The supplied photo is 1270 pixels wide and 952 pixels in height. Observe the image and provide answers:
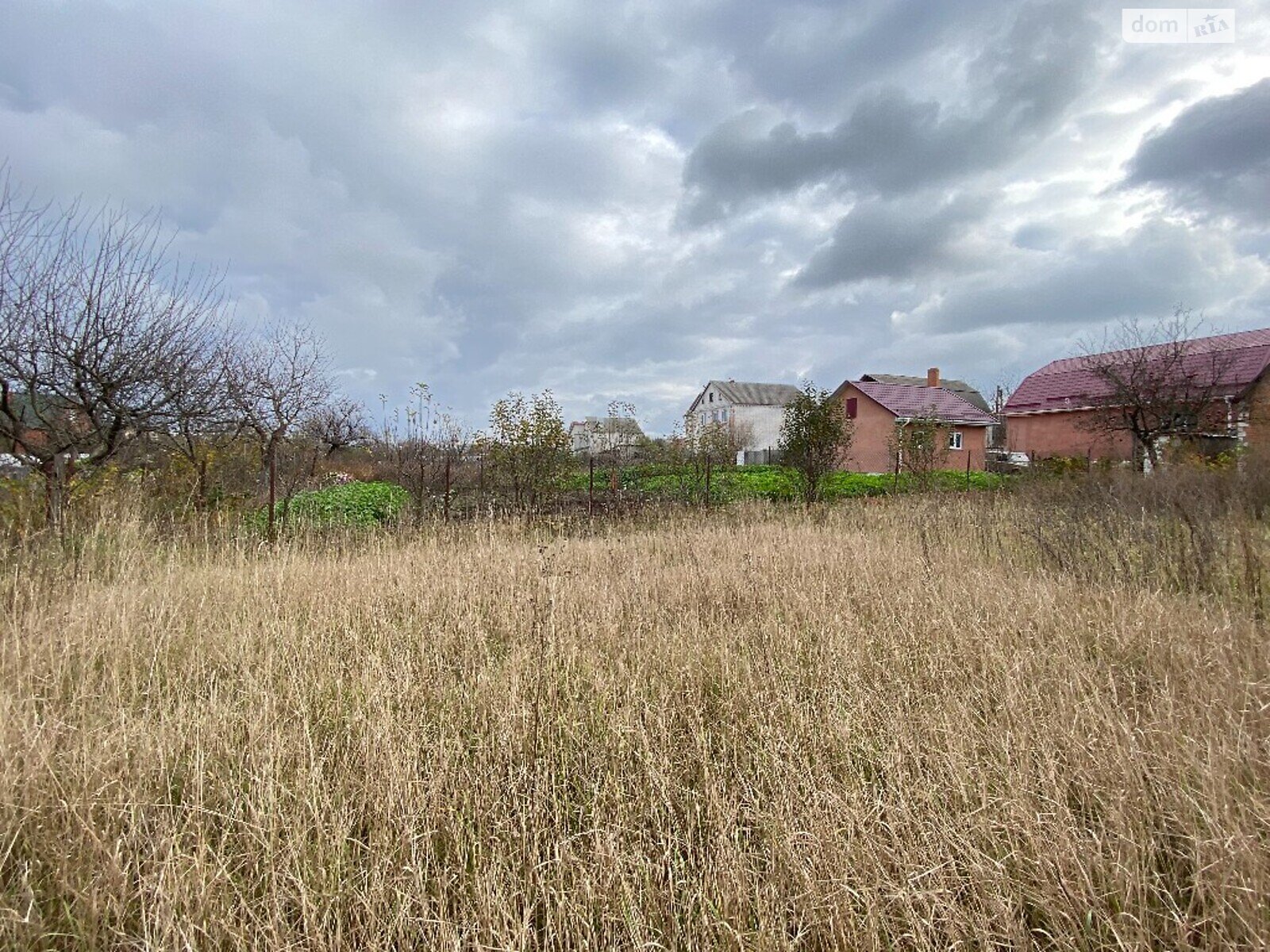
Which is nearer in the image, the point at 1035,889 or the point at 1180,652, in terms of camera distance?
the point at 1035,889

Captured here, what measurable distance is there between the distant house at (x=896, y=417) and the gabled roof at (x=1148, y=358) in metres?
1.98

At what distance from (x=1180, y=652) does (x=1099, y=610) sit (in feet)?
2.28

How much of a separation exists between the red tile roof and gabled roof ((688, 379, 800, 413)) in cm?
1894

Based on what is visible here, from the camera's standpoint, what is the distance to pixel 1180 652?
3.32 meters

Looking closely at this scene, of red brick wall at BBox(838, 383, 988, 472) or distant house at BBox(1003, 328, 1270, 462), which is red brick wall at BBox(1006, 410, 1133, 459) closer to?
distant house at BBox(1003, 328, 1270, 462)

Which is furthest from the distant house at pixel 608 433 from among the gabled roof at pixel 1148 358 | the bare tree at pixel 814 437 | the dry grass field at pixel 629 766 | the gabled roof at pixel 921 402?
the gabled roof at pixel 921 402

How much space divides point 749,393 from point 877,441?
23.2 m

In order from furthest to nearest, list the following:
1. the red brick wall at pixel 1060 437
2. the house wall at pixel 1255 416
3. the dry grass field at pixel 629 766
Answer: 1. the red brick wall at pixel 1060 437
2. the house wall at pixel 1255 416
3. the dry grass field at pixel 629 766

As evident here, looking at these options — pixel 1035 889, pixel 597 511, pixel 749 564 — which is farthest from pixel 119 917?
pixel 597 511

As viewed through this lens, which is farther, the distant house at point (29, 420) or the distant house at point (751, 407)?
the distant house at point (751, 407)

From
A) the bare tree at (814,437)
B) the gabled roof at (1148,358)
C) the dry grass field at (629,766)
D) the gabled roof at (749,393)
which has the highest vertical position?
the gabled roof at (749,393)

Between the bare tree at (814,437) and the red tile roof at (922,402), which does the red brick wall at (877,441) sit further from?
the bare tree at (814,437)

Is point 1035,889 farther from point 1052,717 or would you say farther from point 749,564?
point 749,564

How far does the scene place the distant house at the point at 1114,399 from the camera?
17.2m
